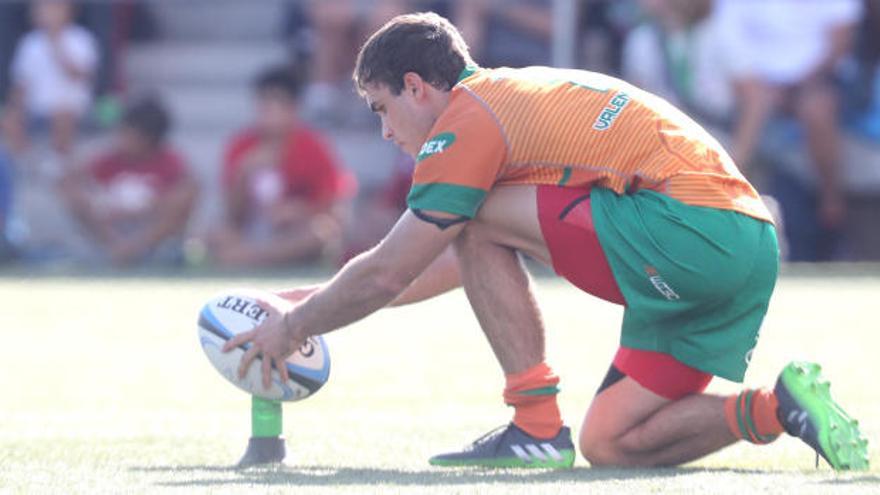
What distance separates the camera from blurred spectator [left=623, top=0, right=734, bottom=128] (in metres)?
Answer: 13.4

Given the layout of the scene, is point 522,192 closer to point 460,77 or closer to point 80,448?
point 460,77

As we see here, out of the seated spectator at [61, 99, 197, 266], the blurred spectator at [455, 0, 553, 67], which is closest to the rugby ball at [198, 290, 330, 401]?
the seated spectator at [61, 99, 197, 266]

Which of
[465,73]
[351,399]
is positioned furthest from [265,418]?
[351,399]

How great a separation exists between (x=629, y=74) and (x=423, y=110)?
9357mm

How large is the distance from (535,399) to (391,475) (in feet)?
1.72

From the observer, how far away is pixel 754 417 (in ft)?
15.8

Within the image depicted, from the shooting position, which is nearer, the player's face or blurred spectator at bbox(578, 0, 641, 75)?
the player's face

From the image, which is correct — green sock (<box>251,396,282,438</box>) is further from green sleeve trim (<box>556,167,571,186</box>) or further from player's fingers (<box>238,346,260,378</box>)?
green sleeve trim (<box>556,167,571,186</box>)

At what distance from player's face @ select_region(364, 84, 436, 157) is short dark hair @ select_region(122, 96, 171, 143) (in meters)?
8.68

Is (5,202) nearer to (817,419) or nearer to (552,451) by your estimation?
(552,451)

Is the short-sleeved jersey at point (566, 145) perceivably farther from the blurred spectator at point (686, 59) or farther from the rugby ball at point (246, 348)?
the blurred spectator at point (686, 59)

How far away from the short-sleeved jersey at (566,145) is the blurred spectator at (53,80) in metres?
10.8

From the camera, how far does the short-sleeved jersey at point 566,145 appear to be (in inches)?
183

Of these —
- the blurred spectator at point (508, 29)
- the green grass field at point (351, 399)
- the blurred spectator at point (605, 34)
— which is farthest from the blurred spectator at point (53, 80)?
A: the blurred spectator at point (605, 34)
